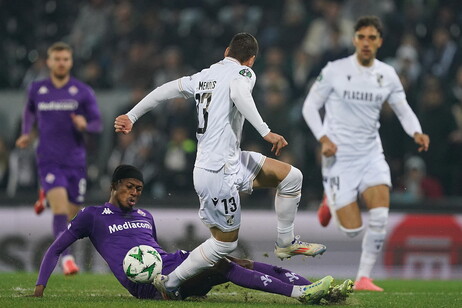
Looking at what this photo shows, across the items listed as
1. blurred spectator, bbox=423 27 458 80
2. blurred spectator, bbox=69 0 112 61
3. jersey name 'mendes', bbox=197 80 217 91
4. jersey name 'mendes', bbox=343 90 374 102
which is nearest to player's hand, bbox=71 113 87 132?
jersey name 'mendes', bbox=343 90 374 102

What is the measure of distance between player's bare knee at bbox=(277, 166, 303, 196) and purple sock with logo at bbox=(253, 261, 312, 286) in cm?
67

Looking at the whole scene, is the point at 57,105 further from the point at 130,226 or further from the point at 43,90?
the point at 130,226

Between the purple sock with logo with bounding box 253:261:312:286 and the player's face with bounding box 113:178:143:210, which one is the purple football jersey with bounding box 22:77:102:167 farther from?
the purple sock with logo with bounding box 253:261:312:286

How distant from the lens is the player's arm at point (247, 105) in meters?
8.07

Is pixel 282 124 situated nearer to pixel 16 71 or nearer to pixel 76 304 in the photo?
pixel 16 71

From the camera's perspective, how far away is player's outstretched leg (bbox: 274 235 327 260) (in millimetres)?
8859

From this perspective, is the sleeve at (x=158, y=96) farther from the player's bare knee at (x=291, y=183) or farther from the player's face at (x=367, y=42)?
the player's face at (x=367, y=42)

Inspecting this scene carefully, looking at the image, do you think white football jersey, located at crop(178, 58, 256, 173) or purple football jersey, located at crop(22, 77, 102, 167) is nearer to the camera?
white football jersey, located at crop(178, 58, 256, 173)

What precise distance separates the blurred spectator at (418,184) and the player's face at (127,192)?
763cm

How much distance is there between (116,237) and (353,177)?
11.4 ft

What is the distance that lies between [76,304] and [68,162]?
14.6 ft

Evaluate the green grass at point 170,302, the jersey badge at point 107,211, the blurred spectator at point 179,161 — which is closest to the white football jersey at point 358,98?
the green grass at point 170,302

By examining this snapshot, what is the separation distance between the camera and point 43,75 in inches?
712

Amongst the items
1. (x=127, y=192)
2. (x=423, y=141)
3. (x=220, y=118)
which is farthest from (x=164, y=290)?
(x=423, y=141)
